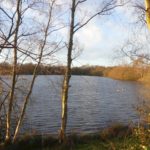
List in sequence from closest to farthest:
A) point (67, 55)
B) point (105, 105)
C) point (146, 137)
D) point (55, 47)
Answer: point (146, 137), point (67, 55), point (55, 47), point (105, 105)

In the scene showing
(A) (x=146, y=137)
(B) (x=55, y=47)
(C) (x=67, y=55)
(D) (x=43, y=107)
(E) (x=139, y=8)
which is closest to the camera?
(A) (x=146, y=137)

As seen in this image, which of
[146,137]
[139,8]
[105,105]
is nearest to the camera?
[146,137]

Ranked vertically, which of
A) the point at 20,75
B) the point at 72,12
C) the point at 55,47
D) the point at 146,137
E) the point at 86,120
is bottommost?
the point at 86,120

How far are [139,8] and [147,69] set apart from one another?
9.68m

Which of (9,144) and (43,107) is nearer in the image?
(9,144)

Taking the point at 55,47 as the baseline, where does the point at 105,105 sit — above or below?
below

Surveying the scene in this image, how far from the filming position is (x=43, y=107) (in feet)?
117

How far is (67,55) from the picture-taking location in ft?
54.5

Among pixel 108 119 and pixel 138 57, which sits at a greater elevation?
pixel 138 57

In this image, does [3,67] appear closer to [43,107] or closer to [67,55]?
[67,55]

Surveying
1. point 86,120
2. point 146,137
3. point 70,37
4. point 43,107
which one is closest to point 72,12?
point 70,37

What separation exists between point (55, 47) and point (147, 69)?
5.15m

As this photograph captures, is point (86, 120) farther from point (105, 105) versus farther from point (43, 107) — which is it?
point (105, 105)

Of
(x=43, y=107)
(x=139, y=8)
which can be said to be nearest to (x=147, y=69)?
(x=139, y=8)
